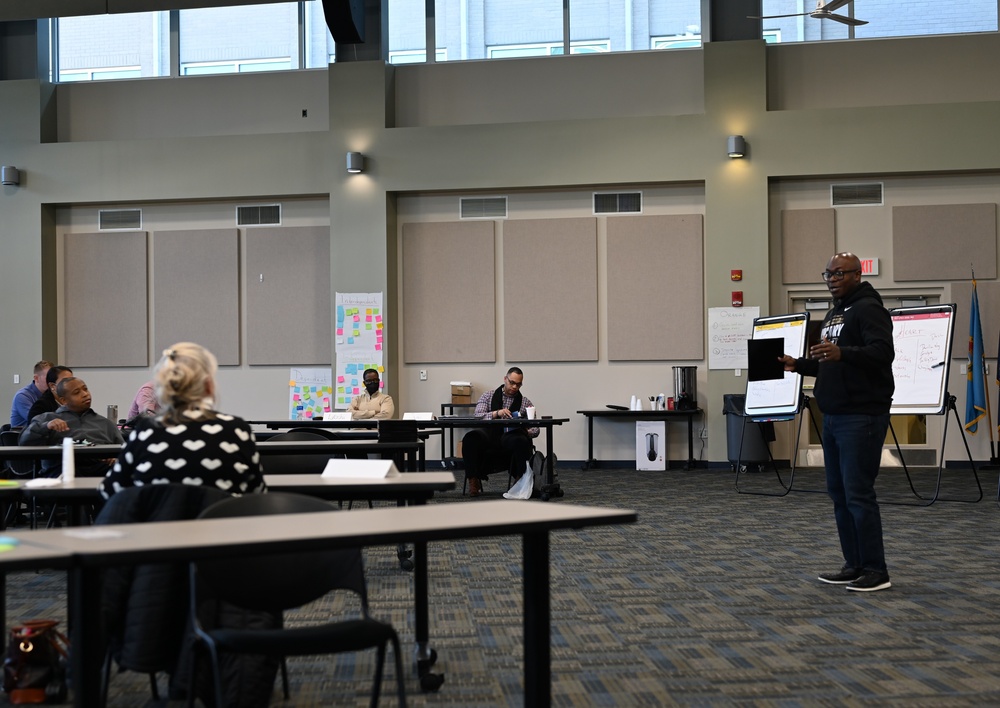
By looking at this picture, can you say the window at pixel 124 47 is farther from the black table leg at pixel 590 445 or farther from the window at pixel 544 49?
the black table leg at pixel 590 445

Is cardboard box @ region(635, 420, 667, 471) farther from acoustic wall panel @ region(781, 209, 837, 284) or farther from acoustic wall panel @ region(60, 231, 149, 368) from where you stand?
acoustic wall panel @ region(60, 231, 149, 368)

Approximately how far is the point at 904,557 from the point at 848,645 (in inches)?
82.7

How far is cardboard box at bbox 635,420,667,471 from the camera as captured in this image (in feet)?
37.8

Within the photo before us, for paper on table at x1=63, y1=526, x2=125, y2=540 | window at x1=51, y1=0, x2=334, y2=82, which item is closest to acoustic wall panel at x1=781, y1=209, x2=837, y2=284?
window at x1=51, y1=0, x2=334, y2=82

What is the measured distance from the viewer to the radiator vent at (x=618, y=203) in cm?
1191

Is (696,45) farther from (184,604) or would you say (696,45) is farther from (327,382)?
(184,604)

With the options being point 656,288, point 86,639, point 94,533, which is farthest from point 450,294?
point 86,639

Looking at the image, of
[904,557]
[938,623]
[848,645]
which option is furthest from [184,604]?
[904,557]

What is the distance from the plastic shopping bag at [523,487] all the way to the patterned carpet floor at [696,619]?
1.70 m

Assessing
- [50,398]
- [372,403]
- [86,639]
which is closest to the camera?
[86,639]

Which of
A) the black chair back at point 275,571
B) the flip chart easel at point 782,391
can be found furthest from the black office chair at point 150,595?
the flip chart easel at point 782,391

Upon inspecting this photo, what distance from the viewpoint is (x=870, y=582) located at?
14.9 feet

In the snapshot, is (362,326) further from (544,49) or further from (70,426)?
(70,426)

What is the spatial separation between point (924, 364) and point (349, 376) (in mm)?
6497
